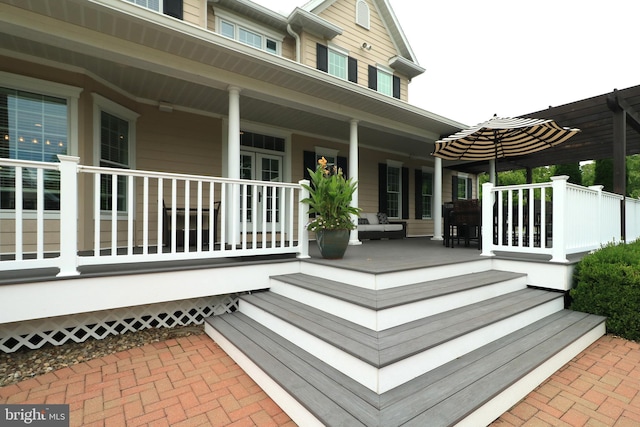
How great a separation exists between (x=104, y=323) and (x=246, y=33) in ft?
20.9

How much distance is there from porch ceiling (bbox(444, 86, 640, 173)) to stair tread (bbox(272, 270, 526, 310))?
11.8ft

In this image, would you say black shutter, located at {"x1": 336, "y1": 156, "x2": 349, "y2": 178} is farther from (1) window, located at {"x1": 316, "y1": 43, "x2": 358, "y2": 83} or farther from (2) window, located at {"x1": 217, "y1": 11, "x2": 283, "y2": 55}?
(2) window, located at {"x1": 217, "y1": 11, "x2": 283, "y2": 55}

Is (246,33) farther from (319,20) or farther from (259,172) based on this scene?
(259,172)

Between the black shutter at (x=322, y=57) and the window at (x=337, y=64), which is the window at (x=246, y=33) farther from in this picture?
the window at (x=337, y=64)

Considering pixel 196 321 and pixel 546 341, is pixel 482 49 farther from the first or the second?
pixel 196 321

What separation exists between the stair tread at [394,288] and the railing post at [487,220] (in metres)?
0.50

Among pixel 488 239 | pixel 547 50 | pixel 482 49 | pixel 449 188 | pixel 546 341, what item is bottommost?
pixel 546 341

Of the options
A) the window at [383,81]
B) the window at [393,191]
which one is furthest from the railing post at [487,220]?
the window at [383,81]

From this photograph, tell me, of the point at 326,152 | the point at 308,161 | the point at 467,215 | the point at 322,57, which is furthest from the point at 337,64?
the point at 467,215

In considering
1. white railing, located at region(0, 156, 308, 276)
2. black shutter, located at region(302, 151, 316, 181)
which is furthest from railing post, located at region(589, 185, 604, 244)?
black shutter, located at region(302, 151, 316, 181)

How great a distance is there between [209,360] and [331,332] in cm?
125

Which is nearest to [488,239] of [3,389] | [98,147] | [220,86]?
[220,86]

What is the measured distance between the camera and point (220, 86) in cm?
426

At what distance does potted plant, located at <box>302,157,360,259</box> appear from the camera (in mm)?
3764
